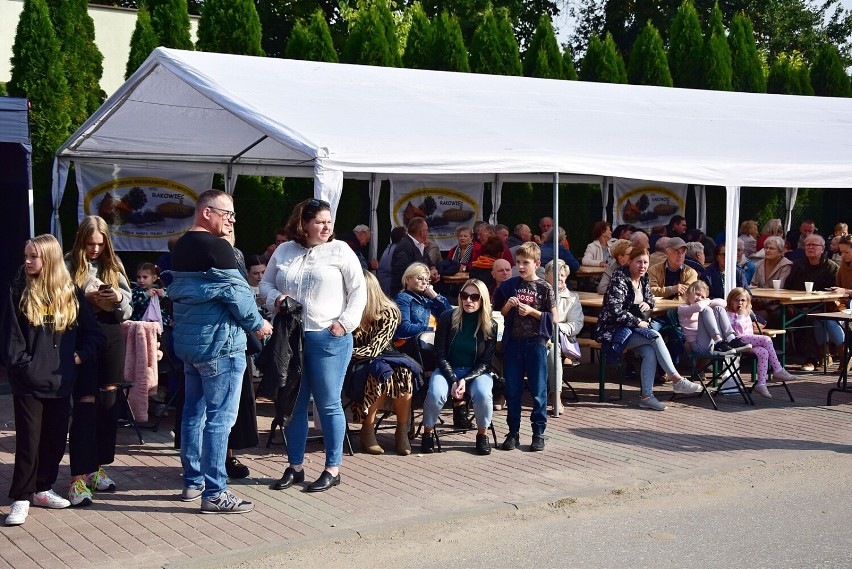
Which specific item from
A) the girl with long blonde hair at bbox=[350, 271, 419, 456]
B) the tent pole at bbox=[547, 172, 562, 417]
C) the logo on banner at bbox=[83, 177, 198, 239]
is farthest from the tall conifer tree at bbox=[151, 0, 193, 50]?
the girl with long blonde hair at bbox=[350, 271, 419, 456]

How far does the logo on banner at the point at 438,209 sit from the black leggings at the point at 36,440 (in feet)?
36.2

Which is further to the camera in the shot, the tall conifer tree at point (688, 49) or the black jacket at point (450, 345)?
the tall conifer tree at point (688, 49)

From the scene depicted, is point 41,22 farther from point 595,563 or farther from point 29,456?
point 595,563

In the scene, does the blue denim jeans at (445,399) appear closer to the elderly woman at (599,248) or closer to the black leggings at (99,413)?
the black leggings at (99,413)

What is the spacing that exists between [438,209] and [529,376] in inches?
375

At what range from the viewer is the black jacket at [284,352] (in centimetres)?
643

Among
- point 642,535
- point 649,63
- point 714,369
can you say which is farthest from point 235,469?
point 649,63

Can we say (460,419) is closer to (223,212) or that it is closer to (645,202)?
(223,212)

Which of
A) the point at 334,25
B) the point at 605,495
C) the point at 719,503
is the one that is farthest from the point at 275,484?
the point at 334,25

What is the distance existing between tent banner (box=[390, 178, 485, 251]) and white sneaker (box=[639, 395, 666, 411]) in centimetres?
793

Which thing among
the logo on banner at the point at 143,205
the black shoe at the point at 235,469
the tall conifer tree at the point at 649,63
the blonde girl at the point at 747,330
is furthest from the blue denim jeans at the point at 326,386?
the tall conifer tree at the point at 649,63

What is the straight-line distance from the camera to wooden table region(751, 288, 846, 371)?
11320mm

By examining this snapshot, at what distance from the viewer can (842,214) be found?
2278 cm

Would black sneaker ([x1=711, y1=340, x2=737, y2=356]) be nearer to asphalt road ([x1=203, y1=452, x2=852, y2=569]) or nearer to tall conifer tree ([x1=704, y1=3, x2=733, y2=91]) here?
asphalt road ([x1=203, y1=452, x2=852, y2=569])
